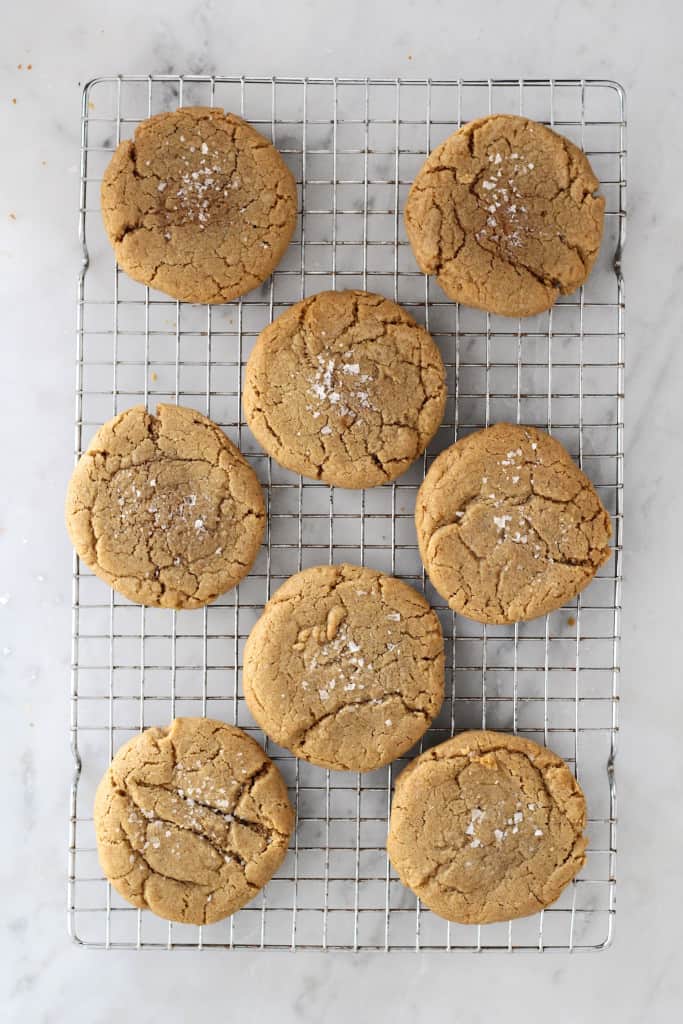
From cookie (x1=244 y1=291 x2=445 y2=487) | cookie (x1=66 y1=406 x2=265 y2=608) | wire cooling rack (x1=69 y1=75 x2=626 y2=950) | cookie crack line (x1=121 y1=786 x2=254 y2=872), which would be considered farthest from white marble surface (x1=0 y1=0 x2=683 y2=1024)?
cookie (x1=244 y1=291 x2=445 y2=487)

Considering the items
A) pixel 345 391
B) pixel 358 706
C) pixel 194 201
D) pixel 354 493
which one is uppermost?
pixel 194 201

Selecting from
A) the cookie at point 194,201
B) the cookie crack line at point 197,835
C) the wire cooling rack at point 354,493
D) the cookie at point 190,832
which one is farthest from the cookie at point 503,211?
the cookie crack line at point 197,835

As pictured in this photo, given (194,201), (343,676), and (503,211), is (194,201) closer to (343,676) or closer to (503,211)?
(503,211)

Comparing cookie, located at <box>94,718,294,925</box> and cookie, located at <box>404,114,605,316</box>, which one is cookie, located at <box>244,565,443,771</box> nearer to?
cookie, located at <box>94,718,294,925</box>

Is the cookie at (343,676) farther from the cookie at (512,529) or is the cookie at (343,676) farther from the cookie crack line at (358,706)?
the cookie at (512,529)
